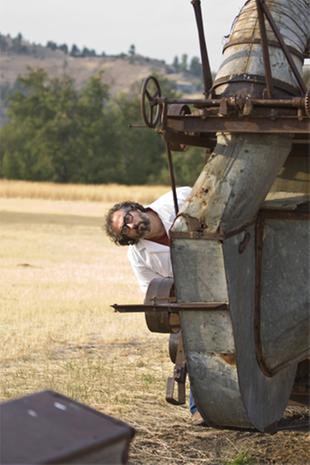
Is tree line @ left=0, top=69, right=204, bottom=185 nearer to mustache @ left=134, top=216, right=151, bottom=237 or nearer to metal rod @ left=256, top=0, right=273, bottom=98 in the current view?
mustache @ left=134, top=216, right=151, bottom=237

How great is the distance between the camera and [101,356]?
9070 millimetres

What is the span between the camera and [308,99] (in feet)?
14.8

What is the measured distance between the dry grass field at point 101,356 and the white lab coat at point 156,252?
110 centimetres

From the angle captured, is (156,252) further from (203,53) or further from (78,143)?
(78,143)

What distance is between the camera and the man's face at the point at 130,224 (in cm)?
578

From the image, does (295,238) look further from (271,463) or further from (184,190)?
(271,463)

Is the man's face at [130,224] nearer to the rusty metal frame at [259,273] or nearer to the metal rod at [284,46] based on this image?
the rusty metal frame at [259,273]

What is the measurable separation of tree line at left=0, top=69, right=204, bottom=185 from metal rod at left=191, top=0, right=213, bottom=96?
55322mm

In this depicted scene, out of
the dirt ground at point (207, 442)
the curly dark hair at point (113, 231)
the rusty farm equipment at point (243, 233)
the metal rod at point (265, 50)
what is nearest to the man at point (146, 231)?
the curly dark hair at point (113, 231)

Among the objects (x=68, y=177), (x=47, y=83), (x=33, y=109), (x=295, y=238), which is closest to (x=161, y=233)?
(x=295, y=238)

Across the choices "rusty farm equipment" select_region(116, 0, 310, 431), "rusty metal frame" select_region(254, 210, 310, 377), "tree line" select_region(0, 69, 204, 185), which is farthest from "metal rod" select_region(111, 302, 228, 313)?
"tree line" select_region(0, 69, 204, 185)

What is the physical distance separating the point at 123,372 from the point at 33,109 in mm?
61789

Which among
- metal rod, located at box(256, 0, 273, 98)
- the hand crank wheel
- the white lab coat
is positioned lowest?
the white lab coat

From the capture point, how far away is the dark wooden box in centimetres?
249
